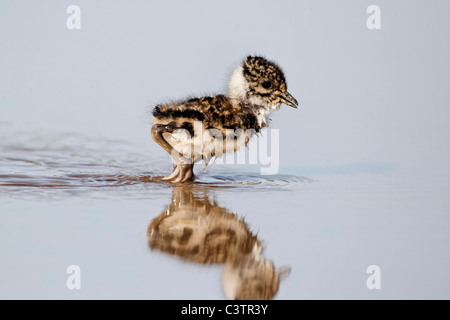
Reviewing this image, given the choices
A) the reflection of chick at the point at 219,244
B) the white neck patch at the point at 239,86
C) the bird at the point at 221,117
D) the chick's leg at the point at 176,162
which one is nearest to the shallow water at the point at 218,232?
the reflection of chick at the point at 219,244

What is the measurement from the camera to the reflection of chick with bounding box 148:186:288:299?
345cm

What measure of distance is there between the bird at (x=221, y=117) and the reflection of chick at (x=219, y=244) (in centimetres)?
93

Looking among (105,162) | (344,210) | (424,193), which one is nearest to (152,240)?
(344,210)

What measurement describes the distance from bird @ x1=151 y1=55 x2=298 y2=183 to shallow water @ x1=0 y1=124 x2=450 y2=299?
0.88 feet

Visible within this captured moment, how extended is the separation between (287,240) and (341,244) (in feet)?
0.97

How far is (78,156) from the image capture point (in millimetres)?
6918

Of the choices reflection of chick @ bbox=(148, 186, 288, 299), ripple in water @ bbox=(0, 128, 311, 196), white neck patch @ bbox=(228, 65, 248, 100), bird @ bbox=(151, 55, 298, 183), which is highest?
white neck patch @ bbox=(228, 65, 248, 100)

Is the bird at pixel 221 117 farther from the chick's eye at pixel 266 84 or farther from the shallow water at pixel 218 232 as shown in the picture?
the shallow water at pixel 218 232

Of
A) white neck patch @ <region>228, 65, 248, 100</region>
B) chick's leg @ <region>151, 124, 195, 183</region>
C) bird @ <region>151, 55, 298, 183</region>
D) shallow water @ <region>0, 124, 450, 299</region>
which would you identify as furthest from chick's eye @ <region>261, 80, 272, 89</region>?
chick's leg @ <region>151, 124, 195, 183</region>

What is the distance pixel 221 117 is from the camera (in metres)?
5.73

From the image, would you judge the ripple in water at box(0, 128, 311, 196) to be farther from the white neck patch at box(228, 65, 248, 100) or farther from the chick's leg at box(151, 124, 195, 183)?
the white neck patch at box(228, 65, 248, 100)

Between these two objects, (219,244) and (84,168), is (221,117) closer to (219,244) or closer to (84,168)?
(84,168)

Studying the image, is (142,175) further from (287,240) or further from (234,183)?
(287,240)

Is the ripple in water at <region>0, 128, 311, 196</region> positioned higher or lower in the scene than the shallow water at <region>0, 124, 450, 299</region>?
higher
